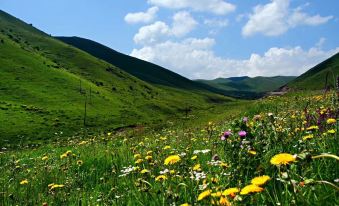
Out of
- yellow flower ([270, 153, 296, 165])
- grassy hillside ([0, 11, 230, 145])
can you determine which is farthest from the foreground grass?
grassy hillside ([0, 11, 230, 145])

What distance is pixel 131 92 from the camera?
126 metres

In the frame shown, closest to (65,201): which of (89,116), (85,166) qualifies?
(85,166)

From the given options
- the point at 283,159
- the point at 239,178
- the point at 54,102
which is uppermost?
the point at 283,159

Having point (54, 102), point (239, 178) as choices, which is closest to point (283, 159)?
point (239, 178)

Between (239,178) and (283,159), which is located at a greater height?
(283,159)

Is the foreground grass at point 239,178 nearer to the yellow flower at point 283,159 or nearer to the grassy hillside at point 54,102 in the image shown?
the yellow flower at point 283,159

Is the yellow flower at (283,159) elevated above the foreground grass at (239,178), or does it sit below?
above

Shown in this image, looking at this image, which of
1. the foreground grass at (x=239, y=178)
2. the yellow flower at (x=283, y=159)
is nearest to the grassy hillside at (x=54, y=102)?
the foreground grass at (x=239, y=178)

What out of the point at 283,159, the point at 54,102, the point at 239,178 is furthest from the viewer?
the point at 54,102

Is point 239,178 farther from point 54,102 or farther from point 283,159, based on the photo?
point 54,102

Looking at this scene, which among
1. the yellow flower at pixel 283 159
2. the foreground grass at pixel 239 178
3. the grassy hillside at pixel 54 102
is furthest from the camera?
the grassy hillside at pixel 54 102

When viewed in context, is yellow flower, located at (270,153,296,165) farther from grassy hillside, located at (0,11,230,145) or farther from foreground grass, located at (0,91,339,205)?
grassy hillside, located at (0,11,230,145)

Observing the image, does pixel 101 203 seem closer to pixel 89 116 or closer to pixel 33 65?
pixel 89 116

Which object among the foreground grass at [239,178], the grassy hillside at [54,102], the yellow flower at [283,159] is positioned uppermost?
the yellow flower at [283,159]
